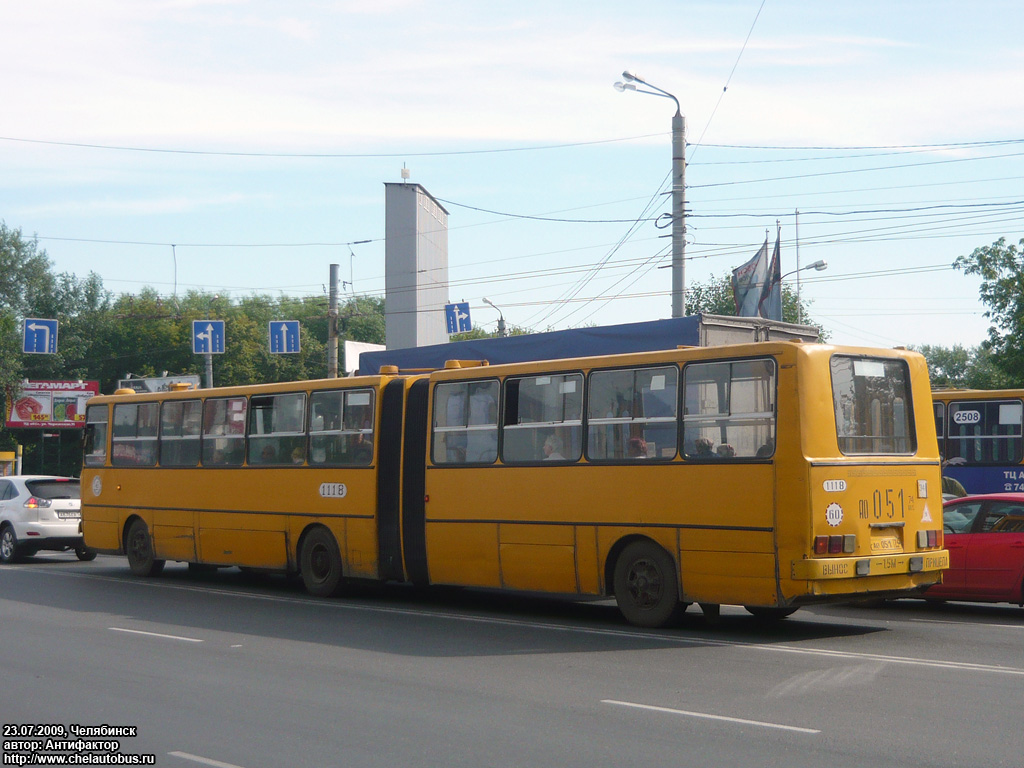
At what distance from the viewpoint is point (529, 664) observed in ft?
34.2

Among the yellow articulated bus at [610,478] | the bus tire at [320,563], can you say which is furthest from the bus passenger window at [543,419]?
the bus tire at [320,563]

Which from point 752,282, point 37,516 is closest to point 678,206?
point 752,282

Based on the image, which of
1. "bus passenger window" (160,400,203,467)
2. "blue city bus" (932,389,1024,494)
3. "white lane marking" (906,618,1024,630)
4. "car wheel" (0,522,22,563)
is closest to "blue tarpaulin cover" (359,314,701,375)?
"bus passenger window" (160,400,203,467)

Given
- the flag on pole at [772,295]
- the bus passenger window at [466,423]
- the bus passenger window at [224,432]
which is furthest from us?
the flag on pole at [772,295]

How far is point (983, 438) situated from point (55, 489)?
18727 mm

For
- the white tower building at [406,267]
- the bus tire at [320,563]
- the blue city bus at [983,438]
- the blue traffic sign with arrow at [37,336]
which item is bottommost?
the bus tire at [320,563]

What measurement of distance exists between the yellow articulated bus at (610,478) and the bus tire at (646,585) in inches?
0.8

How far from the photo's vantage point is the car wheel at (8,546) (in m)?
23.4

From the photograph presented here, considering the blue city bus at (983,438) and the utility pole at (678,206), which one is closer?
the utility pole at (678,206)

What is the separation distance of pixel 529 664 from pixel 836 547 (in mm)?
3160

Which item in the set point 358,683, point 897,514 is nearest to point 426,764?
point 358,683

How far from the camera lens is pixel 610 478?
12836 millimetres

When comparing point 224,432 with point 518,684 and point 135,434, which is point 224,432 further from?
point 518,684

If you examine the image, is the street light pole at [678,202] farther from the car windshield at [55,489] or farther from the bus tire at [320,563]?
the car windshield at [55,489]
